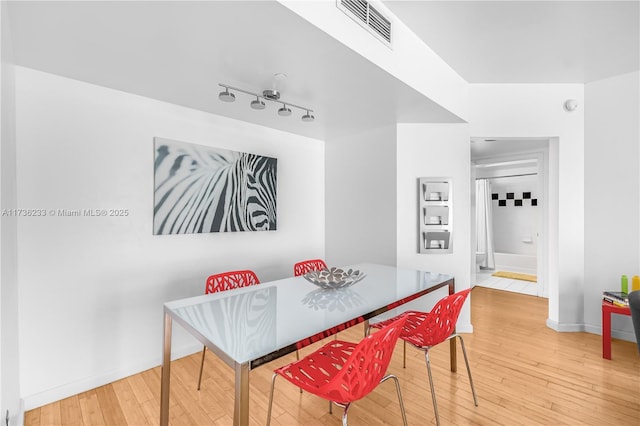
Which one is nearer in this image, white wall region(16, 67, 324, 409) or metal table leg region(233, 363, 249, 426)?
metal table leg region(233, 363, 249, 426)

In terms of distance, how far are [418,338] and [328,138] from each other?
2706mm

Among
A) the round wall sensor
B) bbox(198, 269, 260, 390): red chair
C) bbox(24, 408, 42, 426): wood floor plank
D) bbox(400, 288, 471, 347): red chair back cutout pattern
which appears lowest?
bbox(24, 408, 42, 426): wood floor plank

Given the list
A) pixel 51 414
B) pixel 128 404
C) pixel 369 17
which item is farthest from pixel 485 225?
pixel 51 414

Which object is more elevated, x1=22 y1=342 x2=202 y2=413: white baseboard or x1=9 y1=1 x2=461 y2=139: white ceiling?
x1=9 y1=1 x2=461 y2=139: white ceiling

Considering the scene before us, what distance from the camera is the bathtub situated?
574cm

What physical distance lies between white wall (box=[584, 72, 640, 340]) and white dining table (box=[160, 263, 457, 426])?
2.00 metres

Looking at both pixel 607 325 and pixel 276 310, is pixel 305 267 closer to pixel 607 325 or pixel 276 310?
pixel 276 310

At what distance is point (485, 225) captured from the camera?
6.24 metres

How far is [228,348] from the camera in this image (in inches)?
43.6

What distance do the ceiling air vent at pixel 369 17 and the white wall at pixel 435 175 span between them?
1.32 metres

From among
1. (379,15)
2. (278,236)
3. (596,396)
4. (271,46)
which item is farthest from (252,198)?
(596,396)

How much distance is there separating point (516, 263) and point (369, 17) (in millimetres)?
5928

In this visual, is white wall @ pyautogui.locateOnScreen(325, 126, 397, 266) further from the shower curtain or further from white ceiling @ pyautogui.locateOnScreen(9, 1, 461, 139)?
the shower curtain

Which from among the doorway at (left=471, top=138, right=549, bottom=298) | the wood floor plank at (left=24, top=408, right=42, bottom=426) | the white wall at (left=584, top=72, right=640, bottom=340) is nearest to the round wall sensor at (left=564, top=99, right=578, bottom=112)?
the white wall at (left=584, top=72, right=640, bottom=340)
